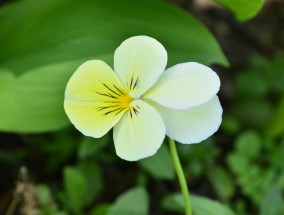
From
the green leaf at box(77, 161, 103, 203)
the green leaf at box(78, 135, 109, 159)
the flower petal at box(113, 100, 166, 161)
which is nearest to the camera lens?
the flower petal at box(113, 100, 166, 161)

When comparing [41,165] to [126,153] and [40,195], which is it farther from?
[126,153]

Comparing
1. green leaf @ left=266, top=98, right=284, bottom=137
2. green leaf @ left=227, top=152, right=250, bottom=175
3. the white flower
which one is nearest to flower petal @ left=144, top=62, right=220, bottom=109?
the white flower

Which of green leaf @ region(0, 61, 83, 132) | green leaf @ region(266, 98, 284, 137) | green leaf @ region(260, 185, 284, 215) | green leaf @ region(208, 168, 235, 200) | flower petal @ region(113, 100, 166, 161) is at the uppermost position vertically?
flower petal @ region(113, 100, 166, 161)

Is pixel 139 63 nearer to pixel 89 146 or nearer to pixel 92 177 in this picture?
pixel 89 146

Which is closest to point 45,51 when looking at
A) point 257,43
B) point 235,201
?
point 235,201

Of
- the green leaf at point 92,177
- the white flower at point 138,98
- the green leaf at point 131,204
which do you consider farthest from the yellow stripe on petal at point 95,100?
the green leaf at point 92,177

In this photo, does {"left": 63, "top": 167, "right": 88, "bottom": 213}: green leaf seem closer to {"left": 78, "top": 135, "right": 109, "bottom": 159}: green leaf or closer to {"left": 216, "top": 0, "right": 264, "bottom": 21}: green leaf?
{"left": 78, "top": 135, "right": 109, "bottom": 159}: green leaf

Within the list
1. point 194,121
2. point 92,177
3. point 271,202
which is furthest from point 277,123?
point 194,121
